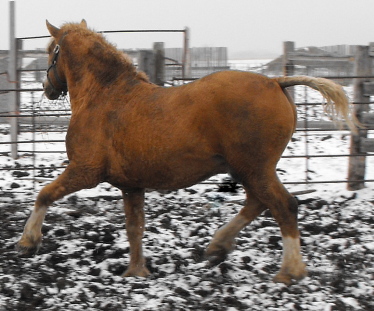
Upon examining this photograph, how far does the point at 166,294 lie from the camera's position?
405cm

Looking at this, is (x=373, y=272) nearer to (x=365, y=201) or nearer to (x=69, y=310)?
(x=365, y=201)

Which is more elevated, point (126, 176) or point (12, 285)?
point (126, 176)

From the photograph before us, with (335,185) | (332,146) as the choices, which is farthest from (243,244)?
(332,146)

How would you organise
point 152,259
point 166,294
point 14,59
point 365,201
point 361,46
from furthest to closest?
point 14,59 < point 361,46 < point 365,201 < point 152,259 < point 166,294

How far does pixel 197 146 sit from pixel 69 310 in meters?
1.48

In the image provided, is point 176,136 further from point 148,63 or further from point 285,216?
point 148,63

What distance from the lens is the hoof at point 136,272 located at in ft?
14.7

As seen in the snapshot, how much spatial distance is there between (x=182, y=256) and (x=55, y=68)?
2.03 meters

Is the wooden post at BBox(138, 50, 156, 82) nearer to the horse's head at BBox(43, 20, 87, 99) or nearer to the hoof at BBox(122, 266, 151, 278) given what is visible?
the horse's head at BBox(43, 20, 87, 99)

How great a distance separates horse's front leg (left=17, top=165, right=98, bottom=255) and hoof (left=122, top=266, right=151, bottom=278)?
76 centimetres

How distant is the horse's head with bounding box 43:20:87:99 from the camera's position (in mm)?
4770

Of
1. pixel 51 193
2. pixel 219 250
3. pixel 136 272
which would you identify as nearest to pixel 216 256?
pixel 219 250

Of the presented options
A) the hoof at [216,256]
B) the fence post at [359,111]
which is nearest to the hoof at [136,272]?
the hoof at [216,256]

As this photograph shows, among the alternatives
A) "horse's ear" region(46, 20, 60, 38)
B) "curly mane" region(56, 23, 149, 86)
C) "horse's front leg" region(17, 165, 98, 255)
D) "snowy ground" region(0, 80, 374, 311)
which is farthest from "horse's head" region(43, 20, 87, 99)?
"snowy ground" region(0, 80, 374, 311)
